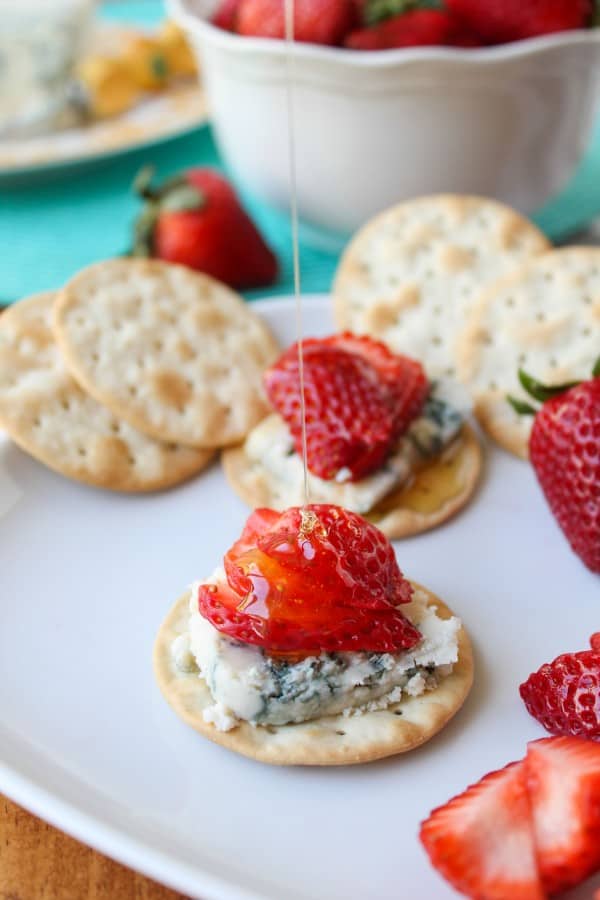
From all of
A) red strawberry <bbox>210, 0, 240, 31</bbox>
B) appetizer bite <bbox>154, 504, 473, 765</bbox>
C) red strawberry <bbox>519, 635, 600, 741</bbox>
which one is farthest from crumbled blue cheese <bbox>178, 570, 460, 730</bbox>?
red strawberry <bbox>210, 0, 240, 31</bbox>

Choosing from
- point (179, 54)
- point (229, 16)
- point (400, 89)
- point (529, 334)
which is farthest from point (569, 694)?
point (179, 54)

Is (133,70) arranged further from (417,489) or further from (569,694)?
(569,694)

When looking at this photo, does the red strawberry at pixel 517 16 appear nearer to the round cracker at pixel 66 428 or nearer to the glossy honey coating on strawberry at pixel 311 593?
the round cracker at pixel 66 428

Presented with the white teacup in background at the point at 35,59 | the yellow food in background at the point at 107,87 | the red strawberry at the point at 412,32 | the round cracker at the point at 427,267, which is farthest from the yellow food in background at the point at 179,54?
the round cracker at the point at 427,267

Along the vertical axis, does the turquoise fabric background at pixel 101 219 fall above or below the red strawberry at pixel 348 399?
below

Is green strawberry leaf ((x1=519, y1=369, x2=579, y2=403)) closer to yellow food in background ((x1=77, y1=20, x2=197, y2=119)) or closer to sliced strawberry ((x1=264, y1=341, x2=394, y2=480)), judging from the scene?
sliced strawberry ((x1=264, y1=341, x2=394, y2=480))

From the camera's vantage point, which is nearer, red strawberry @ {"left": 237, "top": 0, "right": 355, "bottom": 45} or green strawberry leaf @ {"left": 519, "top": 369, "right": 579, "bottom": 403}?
green strawberry leaf @ {"left": 519, "top": 369, "right": 579, "bottom": 403}
